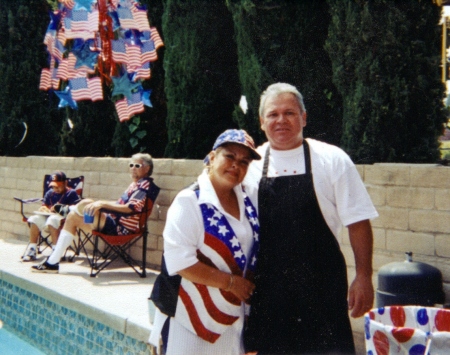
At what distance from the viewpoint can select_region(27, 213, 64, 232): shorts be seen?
24.2ft

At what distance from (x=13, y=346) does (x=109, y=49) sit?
14.6 feet

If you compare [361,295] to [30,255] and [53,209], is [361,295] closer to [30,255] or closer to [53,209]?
[30,255]

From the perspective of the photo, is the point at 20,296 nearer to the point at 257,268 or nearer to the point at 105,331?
the point at 105,331

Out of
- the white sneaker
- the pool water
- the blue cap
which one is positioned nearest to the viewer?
the blue cap

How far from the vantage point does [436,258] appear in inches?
149

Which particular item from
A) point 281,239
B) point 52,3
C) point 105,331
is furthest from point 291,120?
point 52,3

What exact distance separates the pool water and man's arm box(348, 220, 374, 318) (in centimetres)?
395

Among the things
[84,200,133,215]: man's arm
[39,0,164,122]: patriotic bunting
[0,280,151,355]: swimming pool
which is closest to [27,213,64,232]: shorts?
[0,280,151,355]: swimming pool

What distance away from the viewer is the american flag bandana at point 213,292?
2383mm

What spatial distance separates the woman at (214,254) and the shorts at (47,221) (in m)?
5.17

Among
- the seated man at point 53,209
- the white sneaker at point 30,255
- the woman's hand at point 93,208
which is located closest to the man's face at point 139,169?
the woman's hand at point 93,208

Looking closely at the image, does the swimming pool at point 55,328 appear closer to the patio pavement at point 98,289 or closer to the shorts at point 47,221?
the patio pavement at point 98,289

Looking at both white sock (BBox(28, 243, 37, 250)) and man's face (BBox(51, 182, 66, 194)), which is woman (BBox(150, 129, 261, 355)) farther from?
man's face (BBox(51, 182, 66, 194))

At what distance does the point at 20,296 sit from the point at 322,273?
453 cm
